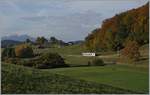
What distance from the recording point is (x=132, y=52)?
199ft

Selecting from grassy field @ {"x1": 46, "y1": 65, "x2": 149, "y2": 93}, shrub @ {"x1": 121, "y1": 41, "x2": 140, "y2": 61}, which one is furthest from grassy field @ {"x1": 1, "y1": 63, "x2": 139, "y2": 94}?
shrub @ {"x1": 121, "y1": 41, "x2": 140, "y2": 61}

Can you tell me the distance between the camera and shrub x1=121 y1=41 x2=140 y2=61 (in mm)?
56062

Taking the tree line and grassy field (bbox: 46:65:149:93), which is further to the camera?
the tree line

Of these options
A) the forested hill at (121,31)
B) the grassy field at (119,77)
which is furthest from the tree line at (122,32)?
the grassy field at (119,77)

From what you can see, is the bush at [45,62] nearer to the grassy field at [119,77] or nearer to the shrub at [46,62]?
the shrub at [46,62]

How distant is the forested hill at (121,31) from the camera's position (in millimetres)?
73188

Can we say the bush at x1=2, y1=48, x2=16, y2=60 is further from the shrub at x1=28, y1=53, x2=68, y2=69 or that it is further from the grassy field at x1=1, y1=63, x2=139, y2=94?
the grassy field at x1=1, y1=63, x2=139, y2=94

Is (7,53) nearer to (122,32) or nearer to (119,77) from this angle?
(119,77)

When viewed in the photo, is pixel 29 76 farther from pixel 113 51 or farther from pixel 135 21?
pixel 135 21

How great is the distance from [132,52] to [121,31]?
745 inches

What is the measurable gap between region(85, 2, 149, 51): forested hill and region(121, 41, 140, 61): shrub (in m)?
3.59

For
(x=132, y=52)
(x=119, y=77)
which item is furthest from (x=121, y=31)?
(x=119, y=77)

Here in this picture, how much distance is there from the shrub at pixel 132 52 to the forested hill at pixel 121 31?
359cm

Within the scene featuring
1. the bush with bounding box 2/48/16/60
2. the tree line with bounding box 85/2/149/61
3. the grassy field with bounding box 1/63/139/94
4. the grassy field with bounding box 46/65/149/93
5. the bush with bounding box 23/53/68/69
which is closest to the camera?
the grassy field with bounding box 1/63/139/94
